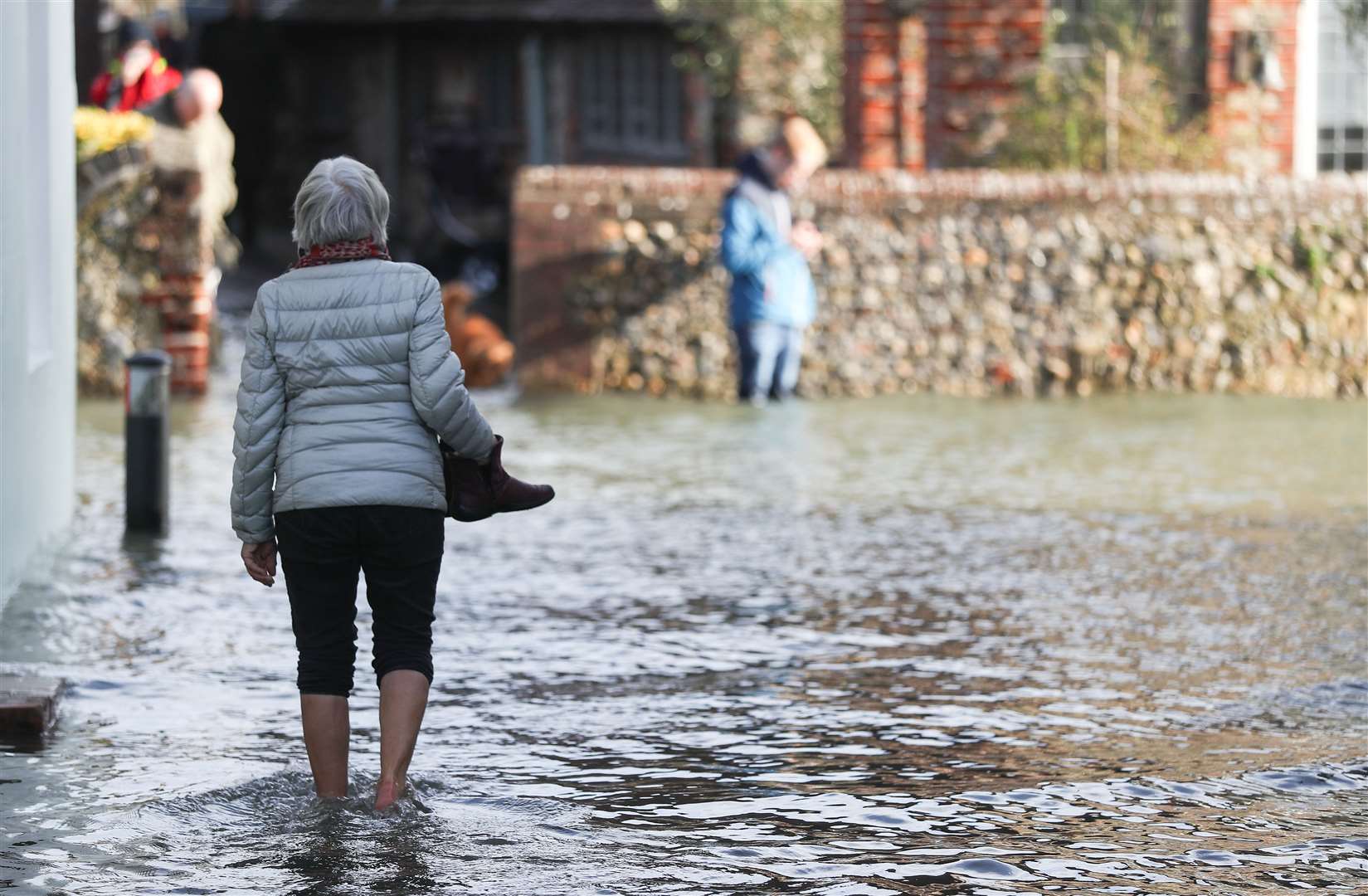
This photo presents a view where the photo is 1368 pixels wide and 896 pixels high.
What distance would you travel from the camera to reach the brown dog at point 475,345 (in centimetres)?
1669

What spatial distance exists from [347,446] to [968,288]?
35.8 ft

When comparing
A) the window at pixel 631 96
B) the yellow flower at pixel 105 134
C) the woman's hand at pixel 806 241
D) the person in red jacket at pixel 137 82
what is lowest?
the woman's hand at pixel 806 241

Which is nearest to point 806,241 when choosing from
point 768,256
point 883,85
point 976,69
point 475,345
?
point 768,256

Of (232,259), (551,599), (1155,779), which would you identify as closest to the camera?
(1155,779)

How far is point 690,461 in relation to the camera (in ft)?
42.3

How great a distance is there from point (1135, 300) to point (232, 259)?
6.05 meters

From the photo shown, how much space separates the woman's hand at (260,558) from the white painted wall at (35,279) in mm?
2628

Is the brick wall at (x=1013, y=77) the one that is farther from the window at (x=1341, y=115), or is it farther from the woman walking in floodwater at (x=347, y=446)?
the woman walking in floodwater at (x=347, y=446)

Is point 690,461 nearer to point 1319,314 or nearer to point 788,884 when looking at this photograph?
point 1319,314

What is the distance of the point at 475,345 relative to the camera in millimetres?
16781

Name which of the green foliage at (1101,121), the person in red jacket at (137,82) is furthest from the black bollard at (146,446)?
the green foliage at (1101,121)

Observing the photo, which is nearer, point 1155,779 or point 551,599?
point 1155,779

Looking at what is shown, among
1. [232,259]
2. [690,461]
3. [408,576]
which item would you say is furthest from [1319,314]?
[408,576]

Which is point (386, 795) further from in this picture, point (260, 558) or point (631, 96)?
point (631, 96)
